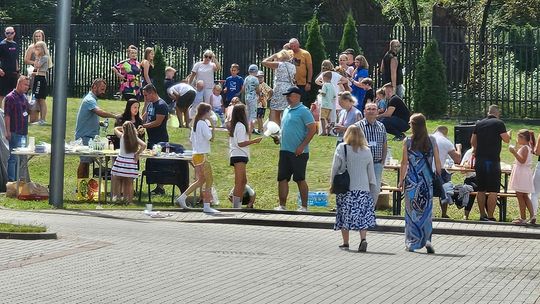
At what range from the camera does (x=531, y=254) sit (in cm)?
1811

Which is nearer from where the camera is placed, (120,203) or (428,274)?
(428,274)

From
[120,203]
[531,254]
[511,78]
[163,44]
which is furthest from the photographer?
[163,44]

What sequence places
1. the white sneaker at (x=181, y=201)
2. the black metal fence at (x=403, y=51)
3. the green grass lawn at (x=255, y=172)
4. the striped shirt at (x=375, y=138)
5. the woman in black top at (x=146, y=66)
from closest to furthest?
1. the striped shirt at (x=375, y=138)
2. the white sneaker at (x=181, y=201)
3. the green grass lawn at (x=255, y=172)
4. the woman in black top at (x=146, y=66)
5. the black metal fence at (x=403, y=51)

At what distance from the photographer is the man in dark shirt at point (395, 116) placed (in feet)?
92.8

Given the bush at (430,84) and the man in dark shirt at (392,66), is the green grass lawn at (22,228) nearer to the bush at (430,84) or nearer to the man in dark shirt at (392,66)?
the man in dark shirt at (392,66)

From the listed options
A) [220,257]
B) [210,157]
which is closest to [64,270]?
[220,257]

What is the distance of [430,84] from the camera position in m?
34.3

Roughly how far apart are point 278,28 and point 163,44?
3.41m

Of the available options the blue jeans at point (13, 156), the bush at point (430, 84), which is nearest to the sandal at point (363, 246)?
the blue jeans at point (13, 156)

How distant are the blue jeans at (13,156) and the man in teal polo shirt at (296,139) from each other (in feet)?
16.9

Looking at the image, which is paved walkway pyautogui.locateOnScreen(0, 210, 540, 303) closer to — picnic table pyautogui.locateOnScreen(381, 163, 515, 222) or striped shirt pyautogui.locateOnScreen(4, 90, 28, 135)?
picnic table pyautogui.locateOnScreen(381, 163, 515, 222)

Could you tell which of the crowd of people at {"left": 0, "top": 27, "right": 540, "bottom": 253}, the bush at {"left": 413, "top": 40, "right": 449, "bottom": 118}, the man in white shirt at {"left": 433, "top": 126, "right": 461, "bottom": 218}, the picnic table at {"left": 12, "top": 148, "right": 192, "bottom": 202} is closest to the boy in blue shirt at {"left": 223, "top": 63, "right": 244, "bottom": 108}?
the crowd of people at {"left": 0, "top": 27, "right": 540, "bottom": 253}

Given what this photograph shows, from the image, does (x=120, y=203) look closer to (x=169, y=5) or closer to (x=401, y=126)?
(x=401, y=126)

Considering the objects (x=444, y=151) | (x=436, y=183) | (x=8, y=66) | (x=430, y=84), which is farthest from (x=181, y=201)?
(x=430, y=84)
